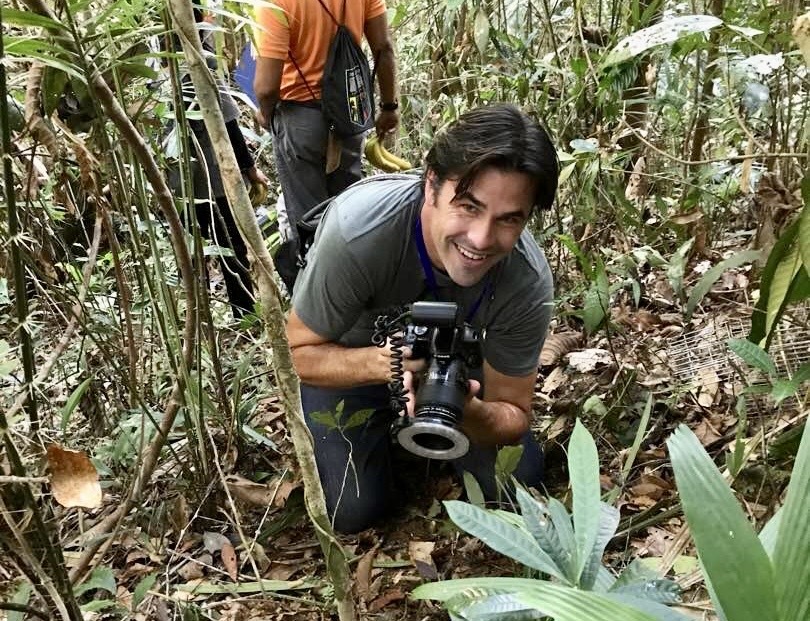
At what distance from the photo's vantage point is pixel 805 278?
3.82 ft

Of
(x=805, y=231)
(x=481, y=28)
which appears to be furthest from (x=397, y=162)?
(x=805, y=231)

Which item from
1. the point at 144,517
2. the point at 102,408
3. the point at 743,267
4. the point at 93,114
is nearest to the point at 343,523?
the point at 144,517

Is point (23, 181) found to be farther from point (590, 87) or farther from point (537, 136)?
point (590, 87)

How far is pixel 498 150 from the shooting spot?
1.47 metres

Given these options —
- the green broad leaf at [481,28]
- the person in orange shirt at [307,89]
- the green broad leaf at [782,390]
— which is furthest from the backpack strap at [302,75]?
the green broad leaf at [782,390]

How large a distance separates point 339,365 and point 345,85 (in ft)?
4.73

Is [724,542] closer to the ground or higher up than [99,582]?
higher up

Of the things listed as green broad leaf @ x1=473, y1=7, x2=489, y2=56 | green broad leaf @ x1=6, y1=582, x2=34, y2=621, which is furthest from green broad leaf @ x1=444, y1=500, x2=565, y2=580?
green broad leaf @ x1=473, y1=7, x2=489, y2=56

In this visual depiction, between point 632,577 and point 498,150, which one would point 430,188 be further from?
point 632,577

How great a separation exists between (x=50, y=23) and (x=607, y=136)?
75.4 inches

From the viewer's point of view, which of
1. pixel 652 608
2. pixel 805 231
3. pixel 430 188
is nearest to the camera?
pixel 652 608

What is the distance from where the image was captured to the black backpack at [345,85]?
2705 millimetres

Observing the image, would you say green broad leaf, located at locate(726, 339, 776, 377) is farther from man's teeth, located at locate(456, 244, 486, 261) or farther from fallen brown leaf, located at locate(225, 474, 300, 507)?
fallen brown leaf, located at locate(225, 474, 300, 507)

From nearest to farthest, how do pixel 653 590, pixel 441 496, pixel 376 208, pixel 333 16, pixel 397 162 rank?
pixel 653 590, pixel 376 208, pixel 441 496, pixel 333 16, pixel 397 162
